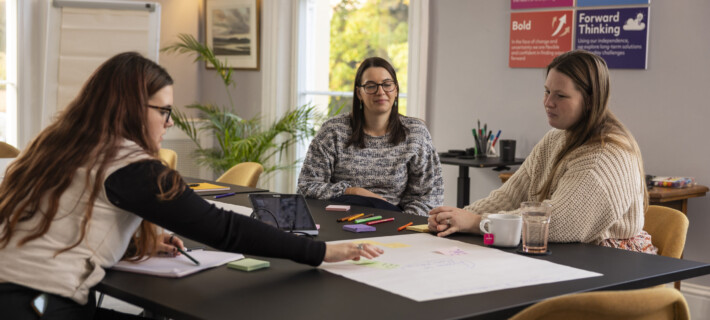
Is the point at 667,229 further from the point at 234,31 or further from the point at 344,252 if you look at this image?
the point at 234,31

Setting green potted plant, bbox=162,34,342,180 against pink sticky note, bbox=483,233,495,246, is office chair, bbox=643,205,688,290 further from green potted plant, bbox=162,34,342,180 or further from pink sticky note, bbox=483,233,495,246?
green potted plant, bbox=162,34,342,180

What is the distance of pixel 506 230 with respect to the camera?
2.00m

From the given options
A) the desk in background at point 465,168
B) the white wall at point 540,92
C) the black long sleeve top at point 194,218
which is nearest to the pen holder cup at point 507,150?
the desk in background at point 465,168

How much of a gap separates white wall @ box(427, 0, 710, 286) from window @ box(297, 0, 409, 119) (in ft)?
1.34

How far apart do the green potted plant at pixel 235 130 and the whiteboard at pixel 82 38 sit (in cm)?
59

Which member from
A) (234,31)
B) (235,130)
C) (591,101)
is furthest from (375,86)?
(234,31)

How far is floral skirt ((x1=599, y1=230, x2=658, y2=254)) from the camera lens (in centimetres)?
218

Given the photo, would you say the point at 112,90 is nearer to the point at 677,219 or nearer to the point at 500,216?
the point at 500,216

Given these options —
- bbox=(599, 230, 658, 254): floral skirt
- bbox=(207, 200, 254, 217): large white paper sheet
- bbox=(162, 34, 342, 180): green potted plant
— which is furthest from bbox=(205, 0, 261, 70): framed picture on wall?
bbox=(599, 230, 658, 254): floral skirt

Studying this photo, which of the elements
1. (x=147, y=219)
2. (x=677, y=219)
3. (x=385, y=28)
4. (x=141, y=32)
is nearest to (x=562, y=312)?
(x=147, y=219)

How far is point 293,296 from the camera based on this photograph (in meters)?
1.50

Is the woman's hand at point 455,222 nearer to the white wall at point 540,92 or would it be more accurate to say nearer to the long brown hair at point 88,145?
the long brown hair at point 88,145

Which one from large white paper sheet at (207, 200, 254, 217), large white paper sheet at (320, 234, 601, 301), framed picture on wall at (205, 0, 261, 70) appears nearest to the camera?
large white paper sheet at (320, 234, 601, 301)

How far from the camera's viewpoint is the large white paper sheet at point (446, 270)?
157cm
